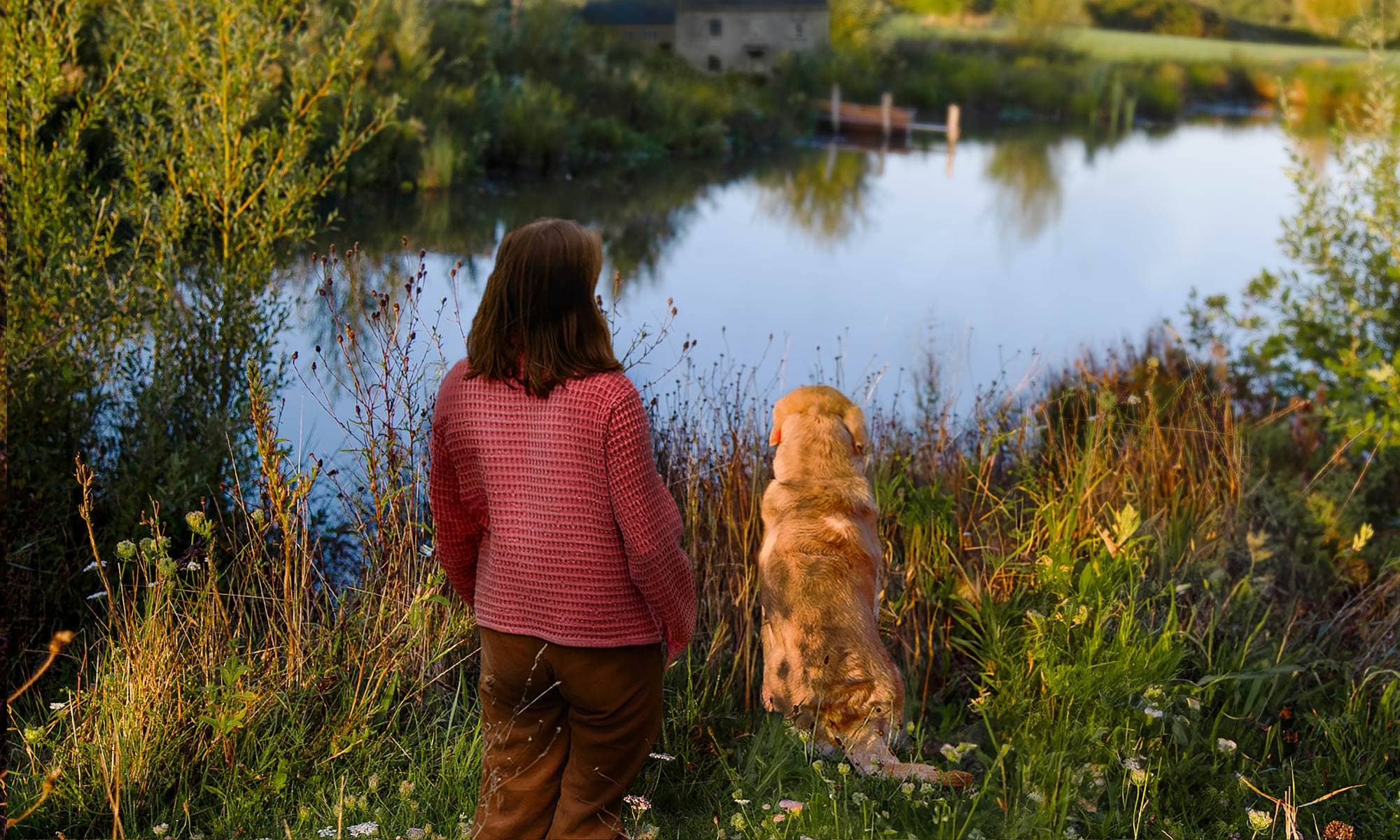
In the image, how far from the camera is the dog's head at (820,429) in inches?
163

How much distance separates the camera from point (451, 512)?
3.20m

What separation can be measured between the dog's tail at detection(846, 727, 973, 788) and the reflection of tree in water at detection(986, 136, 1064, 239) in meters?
16.1

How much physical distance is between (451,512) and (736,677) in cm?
171

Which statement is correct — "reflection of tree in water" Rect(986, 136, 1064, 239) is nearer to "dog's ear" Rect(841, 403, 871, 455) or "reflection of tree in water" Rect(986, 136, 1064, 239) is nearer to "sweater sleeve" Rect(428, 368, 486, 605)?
"dog's ear" Rect(841, 403, 871, 455)

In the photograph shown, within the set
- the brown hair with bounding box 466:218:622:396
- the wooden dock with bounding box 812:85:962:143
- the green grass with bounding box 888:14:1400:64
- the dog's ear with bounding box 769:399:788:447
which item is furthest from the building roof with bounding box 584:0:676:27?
the brown hair with bounding box 466:218:622:396

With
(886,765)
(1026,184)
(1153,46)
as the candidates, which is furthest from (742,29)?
(886,765)

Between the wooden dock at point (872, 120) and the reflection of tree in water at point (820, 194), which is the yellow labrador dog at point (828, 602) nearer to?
the reflection of tree in water at point (820, 194)

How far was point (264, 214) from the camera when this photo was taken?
6043mm

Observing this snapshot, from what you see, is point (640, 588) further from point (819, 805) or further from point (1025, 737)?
point (1025, 737)

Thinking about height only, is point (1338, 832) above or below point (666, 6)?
below

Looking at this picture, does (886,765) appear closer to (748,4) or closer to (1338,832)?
(1338,832)

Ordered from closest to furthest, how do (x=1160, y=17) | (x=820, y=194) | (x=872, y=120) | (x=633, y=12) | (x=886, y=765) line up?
1. (x=886, y=765)
2. (x=820, y=194)
3. (x=872, y=120)
4. (x=633, y=12)
5. (x=1160, y=17)

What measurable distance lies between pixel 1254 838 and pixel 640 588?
1.69 metres

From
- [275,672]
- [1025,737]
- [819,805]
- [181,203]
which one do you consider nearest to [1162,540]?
[1025,737]
